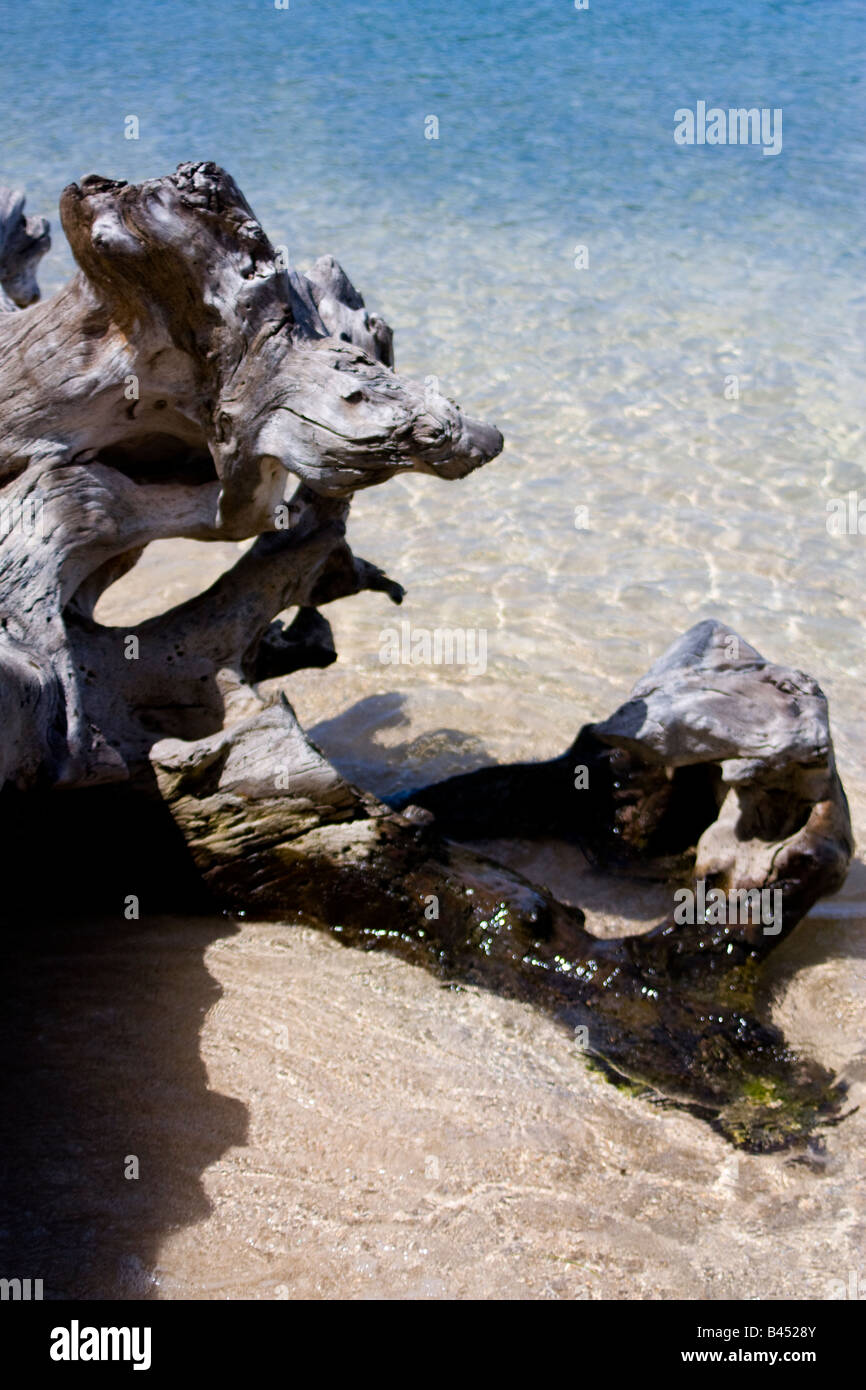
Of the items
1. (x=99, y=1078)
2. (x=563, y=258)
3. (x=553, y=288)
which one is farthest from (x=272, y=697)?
(x=563, y=258)

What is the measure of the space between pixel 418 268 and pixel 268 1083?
8.39 metres

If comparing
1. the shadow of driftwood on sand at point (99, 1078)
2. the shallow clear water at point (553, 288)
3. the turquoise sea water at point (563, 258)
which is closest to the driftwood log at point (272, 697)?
the shadow of driftwood on sand at point (99, 1078)

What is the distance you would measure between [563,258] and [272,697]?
309 inches

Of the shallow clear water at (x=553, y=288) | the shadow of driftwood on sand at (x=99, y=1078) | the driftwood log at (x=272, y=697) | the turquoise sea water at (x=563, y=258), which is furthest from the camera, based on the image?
the turquoise sea water at (x=563, y=258)

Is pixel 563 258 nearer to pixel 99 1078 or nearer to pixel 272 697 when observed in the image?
pixel 272 697

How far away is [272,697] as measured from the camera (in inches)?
151

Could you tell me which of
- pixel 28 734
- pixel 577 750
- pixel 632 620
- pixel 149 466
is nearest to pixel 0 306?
pixel 149 466

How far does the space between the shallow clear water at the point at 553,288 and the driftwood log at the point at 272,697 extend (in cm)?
48

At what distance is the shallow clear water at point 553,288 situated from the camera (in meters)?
6.08

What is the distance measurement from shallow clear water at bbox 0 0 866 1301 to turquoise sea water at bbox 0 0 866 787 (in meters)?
0.03

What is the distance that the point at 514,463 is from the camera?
7773 millimetres

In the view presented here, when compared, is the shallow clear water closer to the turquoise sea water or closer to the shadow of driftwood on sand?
the turquoise sea water

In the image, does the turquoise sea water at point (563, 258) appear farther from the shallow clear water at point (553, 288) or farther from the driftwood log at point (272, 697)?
the driftwood log at point (272, 697)

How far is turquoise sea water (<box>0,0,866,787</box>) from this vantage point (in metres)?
6.48
